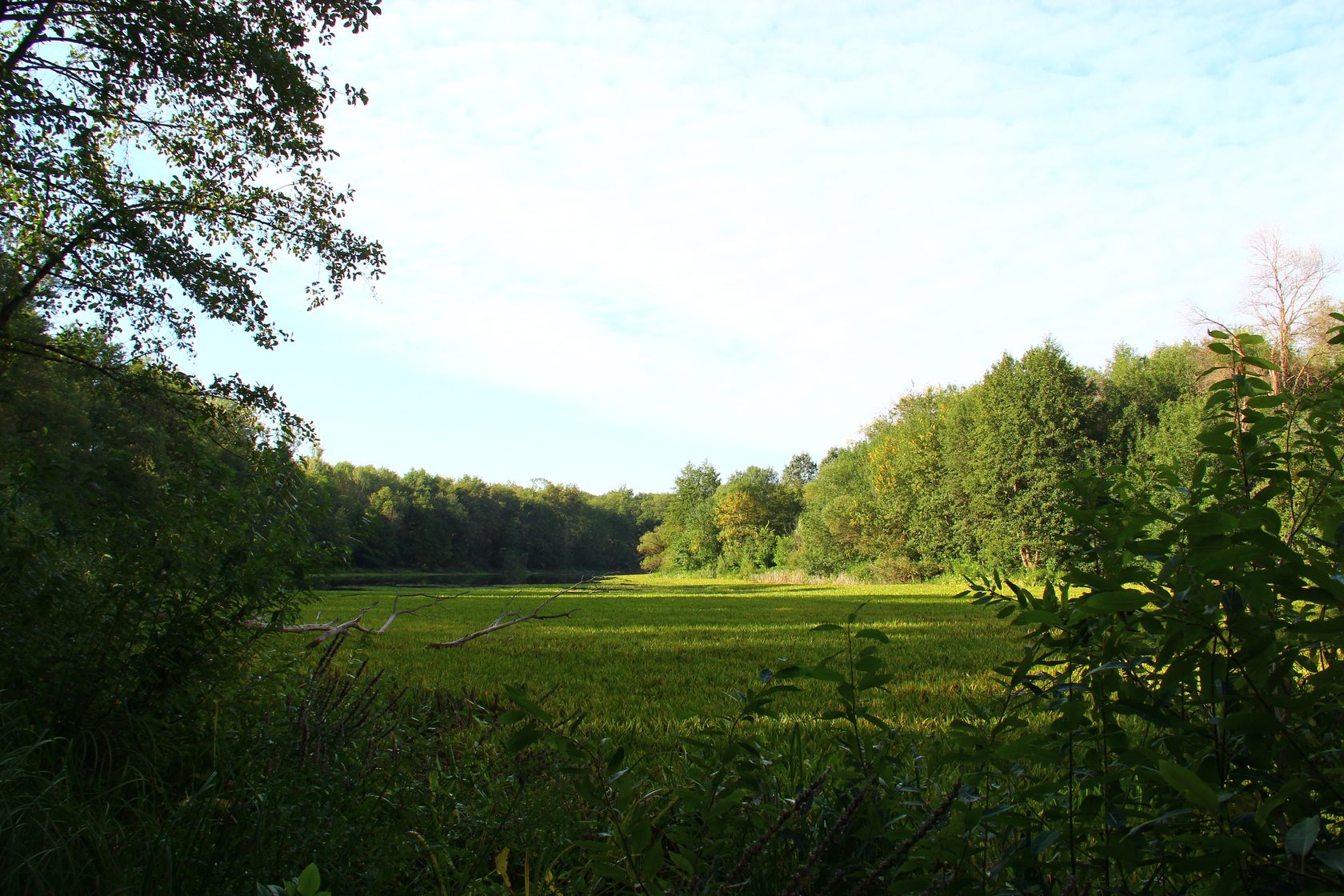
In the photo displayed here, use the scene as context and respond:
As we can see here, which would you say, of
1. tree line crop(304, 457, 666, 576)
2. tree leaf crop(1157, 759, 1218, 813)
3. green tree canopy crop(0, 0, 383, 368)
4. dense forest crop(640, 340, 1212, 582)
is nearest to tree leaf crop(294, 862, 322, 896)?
tree leaf crop(1157, 759, 1218, 813)

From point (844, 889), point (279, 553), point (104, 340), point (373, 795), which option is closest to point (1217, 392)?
point (844, 889)

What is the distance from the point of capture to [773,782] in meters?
2.45

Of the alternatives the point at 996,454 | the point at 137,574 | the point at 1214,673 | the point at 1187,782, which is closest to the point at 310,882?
the point at 1187,782

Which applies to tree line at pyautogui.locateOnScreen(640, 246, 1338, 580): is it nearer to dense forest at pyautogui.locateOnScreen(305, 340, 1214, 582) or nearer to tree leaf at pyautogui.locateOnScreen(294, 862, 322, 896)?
dense forest at pyautogui.locateOnScreen(305, 340, 1214, 582)

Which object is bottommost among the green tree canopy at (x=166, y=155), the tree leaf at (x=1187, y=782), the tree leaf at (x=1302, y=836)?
the tree leaf at (x=1302, y=836)

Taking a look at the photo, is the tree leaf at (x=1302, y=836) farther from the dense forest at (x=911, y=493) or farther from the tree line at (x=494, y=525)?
the tree line at (x=494, y=525)

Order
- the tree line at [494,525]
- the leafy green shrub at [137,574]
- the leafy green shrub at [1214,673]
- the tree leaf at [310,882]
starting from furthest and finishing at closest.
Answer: the tree line at [494,525], the leafy green shrub at [137,574], the tree leaf at [310,882], the leafy green shrub at [1214,673]

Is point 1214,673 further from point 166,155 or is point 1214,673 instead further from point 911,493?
point 911,493

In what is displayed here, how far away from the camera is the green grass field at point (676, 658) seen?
557cm

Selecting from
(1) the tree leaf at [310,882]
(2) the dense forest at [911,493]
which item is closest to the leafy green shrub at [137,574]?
(2) the dense forest at [911,493]

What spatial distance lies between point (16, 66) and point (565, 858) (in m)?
7.92

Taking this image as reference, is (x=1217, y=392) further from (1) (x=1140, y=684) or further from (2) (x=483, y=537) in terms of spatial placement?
(2) (x=483, y=537)

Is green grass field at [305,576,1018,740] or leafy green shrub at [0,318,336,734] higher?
leafy green shrub at [0,318,336,734]

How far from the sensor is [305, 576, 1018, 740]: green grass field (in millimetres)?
5574
